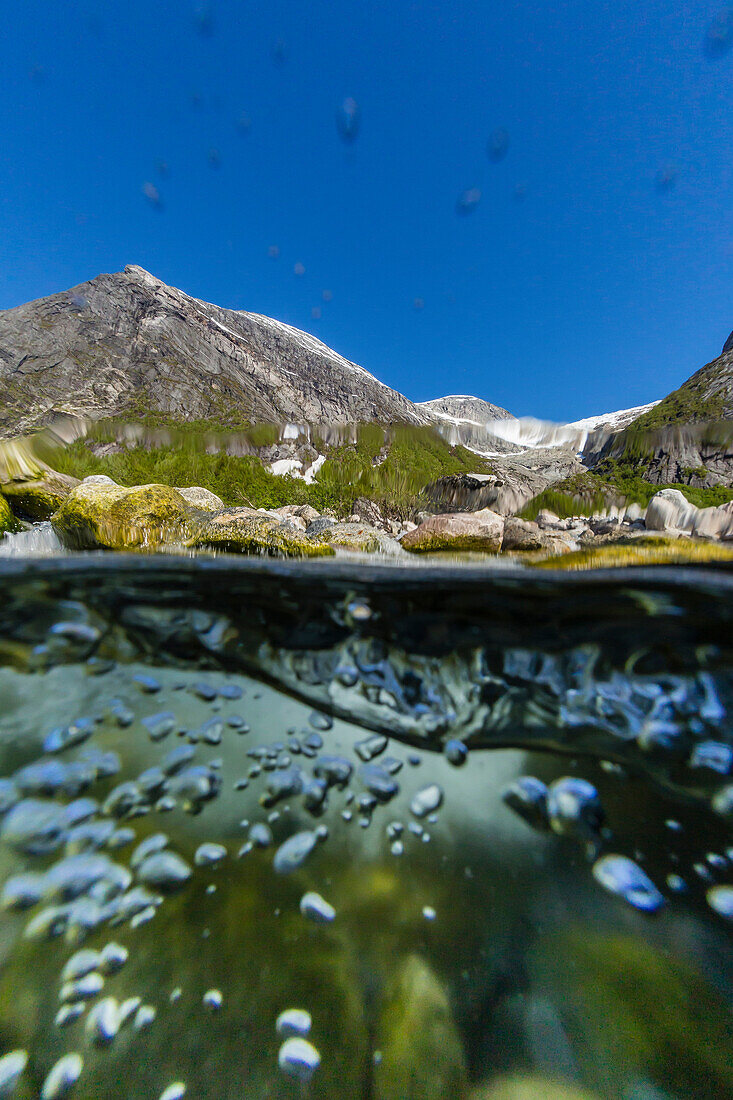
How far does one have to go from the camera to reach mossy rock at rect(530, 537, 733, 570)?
4.67 metres

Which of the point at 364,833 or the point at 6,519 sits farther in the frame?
the point at 6,519

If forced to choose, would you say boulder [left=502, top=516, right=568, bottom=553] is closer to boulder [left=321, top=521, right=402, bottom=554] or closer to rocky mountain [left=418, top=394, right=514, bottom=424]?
boulder [left=321, top=521, right=402, bottom=554]

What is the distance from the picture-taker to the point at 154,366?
77.9 metres

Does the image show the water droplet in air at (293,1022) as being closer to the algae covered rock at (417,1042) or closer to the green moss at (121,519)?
the algae covered rock at (417,1042)

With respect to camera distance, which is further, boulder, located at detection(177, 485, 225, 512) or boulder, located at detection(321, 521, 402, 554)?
boulder, located at detection(177, 485, 225, 512)

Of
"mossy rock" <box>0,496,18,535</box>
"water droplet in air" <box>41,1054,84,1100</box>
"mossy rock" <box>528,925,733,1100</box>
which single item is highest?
"mossy rock" <box>0,496,18,535</box>

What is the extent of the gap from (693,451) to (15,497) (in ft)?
147

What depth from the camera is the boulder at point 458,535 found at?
10.3 metres

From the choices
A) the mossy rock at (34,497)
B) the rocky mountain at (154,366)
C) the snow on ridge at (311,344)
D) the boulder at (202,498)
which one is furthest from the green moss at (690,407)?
the snow on ridge at (311,344)

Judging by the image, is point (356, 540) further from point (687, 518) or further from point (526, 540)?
point (687, 518)

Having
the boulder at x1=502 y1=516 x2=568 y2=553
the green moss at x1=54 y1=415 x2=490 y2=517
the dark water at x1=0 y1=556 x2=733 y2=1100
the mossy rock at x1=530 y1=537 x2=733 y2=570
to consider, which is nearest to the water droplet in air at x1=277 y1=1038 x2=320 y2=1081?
the dark water at x1=0 y1=556 x2=733 y2=1100

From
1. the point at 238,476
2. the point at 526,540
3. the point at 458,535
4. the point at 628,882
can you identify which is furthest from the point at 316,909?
the point at 238,476

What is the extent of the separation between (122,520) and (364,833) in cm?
790

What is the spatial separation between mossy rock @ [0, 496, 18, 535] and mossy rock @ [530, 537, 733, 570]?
1317 cm
